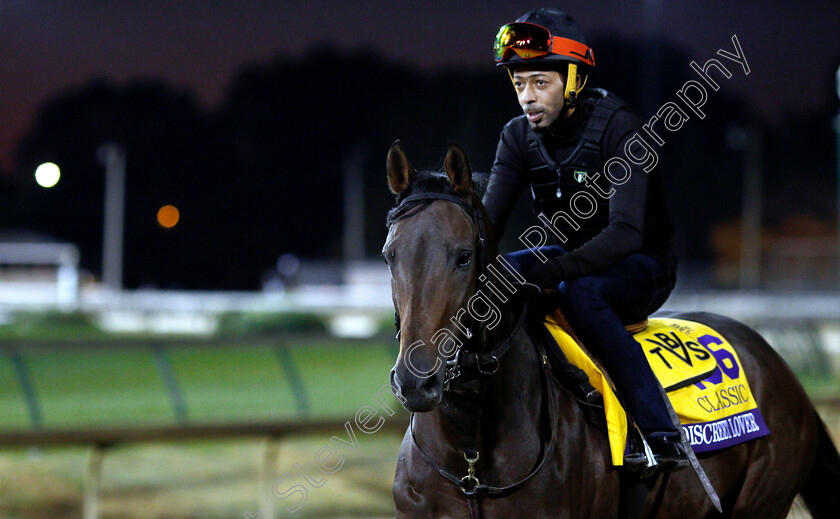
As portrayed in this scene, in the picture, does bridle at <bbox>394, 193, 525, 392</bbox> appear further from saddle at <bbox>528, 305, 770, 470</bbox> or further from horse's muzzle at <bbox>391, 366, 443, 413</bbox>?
saddle at <bbox>528, 305, 770, 470</bbox>

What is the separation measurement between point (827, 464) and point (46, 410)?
25.1 feet

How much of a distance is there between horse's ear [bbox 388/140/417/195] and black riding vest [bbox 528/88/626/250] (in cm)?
76

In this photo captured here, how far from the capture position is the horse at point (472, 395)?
7.90ft

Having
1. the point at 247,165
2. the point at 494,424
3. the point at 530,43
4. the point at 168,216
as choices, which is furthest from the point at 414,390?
the point at 168,216

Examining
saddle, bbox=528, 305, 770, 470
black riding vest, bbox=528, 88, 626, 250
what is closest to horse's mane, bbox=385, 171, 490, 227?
black riding vest, bbox=528, 88, 626, 250

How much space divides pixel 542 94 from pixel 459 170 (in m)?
0.69

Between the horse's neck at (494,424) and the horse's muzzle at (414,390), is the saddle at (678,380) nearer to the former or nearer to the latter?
the horse's neck at (494,424)

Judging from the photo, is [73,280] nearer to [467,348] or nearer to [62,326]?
[62,326]

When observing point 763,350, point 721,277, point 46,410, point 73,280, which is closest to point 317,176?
point 73,280

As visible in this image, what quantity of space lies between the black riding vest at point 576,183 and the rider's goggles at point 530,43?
262mm

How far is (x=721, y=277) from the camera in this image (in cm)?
3931

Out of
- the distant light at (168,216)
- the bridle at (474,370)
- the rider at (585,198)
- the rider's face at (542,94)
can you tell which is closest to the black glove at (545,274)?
the rider at (585,198)

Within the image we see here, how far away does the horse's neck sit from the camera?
109 inches

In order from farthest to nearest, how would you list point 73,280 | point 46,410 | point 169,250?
point 169,250 < point 73,280 < point 46,410
